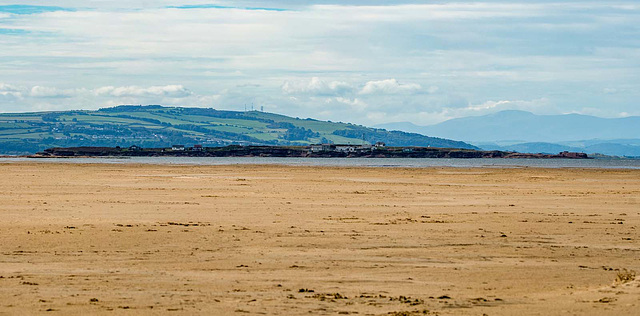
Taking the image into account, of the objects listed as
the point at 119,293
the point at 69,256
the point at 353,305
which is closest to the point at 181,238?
the point at 69,256

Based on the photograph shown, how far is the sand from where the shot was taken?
10688 mm

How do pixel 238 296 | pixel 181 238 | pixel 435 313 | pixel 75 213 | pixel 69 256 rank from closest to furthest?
pixel 435 313 < pixel 238 296 < pixel 69 256 < pixel 181 238 < pixel 75 213

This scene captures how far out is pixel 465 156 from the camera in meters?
175

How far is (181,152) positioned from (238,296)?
16965 cm

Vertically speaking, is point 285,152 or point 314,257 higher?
point 285,152

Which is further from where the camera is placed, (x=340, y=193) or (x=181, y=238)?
(x=340, y=193)

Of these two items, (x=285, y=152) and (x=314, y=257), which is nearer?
(x=314, y=257)

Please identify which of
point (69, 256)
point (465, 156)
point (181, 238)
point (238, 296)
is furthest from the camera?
point (465, 156)

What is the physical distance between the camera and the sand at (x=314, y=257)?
35.1 ft

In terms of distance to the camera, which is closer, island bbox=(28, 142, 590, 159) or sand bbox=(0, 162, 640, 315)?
sand bbox=(0, 162, 640, 315)

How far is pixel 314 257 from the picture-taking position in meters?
14.9

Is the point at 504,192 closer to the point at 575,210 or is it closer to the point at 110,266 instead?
the point at 575,210

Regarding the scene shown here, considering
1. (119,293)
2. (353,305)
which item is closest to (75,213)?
(119,293)

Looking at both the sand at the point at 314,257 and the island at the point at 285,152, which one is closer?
the sand at the point at 314,257
